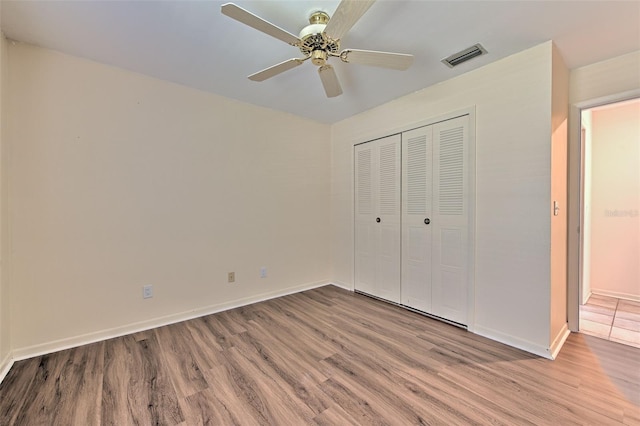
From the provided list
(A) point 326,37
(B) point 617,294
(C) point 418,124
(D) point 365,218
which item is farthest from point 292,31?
(B) point 617,294

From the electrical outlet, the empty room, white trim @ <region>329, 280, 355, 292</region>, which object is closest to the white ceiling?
the empty room

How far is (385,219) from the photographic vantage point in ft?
10.5

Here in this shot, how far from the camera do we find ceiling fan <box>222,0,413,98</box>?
1353 millimetres

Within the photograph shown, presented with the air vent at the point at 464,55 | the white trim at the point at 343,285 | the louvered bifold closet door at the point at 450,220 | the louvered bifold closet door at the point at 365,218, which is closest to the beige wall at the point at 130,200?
the white trim at the point at 343,285

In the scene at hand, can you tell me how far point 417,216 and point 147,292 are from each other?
2.79 m

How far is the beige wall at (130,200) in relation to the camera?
204 centimetres

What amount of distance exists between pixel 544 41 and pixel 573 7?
13.8 inches

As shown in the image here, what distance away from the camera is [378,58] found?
177 centimetres

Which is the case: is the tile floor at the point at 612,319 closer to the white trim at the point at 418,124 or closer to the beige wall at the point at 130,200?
the white trim at the point at 418,124

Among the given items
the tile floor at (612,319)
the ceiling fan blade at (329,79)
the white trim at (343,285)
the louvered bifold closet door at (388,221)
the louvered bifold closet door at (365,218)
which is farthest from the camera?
the white trim at (343,285)

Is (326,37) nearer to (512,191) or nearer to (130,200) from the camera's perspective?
(512,191)

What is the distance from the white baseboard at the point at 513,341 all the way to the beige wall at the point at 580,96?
27.9 inches

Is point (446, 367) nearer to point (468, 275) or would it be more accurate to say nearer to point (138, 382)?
point (468, 275)

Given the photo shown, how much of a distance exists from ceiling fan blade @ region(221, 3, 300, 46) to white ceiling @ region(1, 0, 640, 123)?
224 millimetres
